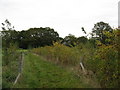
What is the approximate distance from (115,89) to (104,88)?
549 mm

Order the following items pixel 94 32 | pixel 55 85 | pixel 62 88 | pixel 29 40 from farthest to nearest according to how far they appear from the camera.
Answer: pixel 29 40, pixel 94 32, pixel 55 85, pixel 62 88

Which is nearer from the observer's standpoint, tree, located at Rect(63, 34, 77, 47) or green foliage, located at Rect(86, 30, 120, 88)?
green foliage, located at Rect(86, 30, 120, 88)

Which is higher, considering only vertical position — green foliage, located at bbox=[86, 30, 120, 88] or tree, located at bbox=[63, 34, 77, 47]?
tree, located at bbox=[63, 34, 77, 47]

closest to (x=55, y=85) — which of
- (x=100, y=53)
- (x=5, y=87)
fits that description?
(x=5, y=87)

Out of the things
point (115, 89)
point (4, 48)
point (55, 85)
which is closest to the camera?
point (115, 89)

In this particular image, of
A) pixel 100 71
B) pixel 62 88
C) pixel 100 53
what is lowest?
pixel 62 88

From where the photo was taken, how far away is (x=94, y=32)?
7.48 meters

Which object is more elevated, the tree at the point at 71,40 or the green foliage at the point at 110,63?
the tree at the point at 71,40

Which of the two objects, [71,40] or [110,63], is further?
[71,40]

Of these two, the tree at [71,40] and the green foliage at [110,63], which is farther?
the tree at [71,40]

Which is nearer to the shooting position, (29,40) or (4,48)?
(4,48)

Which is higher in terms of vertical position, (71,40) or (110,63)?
(71,40)

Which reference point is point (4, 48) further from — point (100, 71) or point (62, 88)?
point (100, 71)

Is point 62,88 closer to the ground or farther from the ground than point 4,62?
closer to the ground
